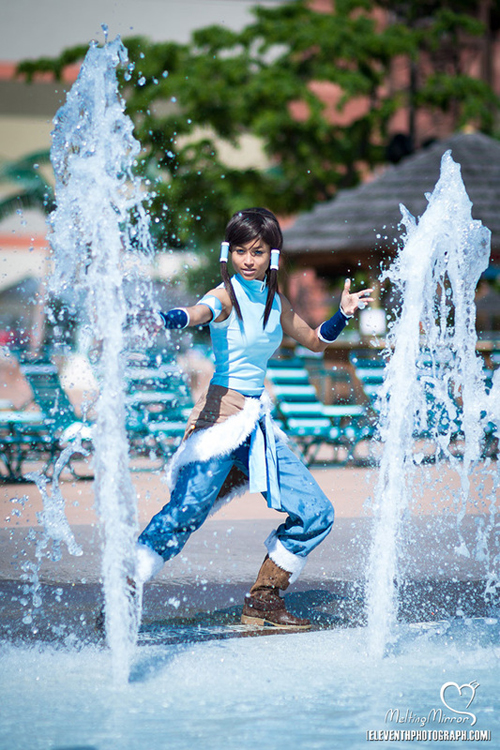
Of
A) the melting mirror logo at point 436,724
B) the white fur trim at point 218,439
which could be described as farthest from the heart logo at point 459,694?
the white fur trim at point 218,439

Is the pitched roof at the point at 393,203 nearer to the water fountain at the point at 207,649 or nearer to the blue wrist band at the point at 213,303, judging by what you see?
the water fountain at the point at 207,649

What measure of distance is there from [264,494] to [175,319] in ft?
2.67

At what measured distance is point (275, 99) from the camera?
2230 centimetres

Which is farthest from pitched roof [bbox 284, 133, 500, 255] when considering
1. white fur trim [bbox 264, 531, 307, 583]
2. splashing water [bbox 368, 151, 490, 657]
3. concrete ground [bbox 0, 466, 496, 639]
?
white fur trim [bbox 264, 531, 307, 583]

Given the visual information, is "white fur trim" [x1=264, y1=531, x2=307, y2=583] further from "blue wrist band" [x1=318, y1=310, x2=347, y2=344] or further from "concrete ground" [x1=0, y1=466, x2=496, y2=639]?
"blue wrist band" [x1=318, y1=310, x2=347, y2=344]

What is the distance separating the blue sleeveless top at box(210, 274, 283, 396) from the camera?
410 centimetres

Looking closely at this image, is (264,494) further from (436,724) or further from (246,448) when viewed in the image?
(436,724)

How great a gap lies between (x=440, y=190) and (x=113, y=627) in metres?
2.38

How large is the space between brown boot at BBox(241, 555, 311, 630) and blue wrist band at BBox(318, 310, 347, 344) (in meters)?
0.96

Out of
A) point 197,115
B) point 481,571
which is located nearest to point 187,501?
point 481,571

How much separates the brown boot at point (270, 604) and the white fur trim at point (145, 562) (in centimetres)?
51

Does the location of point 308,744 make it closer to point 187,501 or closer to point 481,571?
point 187,501

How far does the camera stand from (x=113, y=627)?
3.68 meters

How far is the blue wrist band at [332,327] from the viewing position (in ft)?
14.2
